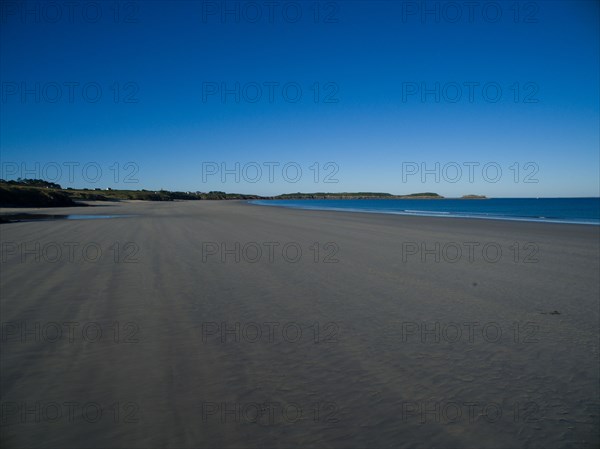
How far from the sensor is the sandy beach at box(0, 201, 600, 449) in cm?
330

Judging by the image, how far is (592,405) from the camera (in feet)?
12.2

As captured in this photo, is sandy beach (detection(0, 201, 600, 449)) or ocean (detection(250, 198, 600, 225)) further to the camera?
ocean (detection(250, 198, 600, 225))

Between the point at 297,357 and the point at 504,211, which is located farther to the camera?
the point at 504,211

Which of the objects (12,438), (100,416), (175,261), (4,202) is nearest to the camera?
(12,438)

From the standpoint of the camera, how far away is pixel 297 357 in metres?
4.75

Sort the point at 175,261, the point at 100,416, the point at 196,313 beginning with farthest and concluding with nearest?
the point at 175,261 → the point at 196,313 → the point at 100,416

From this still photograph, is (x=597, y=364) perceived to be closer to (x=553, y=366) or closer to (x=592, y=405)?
(x=553, y=366)

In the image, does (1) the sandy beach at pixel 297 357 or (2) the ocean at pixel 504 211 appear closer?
(1) the sandy beach at pixel 297 357

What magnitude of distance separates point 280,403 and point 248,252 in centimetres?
956

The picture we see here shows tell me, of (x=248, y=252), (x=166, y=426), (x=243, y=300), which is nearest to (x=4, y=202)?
(x=248, y=252)

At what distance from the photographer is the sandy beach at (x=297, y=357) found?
10.8 feet

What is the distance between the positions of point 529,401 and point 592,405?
1.99 feet

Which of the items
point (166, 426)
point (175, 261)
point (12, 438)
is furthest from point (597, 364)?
point (175, 261)

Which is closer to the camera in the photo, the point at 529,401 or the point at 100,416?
the point at 100,416
